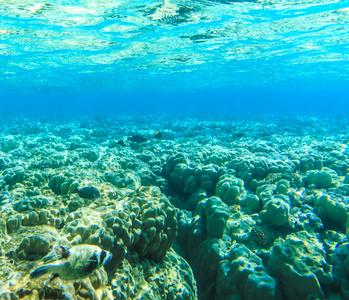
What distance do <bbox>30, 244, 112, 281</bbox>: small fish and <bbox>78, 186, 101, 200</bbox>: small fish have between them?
3.03m

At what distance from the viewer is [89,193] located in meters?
5.23

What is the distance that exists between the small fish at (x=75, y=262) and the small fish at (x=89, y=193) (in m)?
3.03

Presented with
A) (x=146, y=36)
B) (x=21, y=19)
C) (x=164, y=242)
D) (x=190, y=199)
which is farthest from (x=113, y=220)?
(x=146, y=36)

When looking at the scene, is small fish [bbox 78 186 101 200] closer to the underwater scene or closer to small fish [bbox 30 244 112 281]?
the underwater scene

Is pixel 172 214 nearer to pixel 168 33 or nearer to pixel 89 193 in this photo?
pixel 89 193

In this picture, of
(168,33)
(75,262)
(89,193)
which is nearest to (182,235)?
(89,193)

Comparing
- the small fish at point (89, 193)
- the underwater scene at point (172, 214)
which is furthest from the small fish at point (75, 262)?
the small fish at point (89, 193)

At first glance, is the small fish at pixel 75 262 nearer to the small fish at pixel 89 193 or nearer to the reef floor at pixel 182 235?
the reef floor at pixel 182 235

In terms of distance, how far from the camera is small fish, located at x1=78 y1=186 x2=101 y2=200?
204 inches

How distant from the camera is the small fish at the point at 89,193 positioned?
5.17m

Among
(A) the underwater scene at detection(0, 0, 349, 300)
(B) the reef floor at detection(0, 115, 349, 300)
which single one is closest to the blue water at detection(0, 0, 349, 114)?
(A) the underwater scene at detection(0, 0, 349, 300)

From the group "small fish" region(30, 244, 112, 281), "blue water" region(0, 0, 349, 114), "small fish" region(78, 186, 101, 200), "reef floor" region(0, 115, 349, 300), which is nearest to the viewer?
"small fish" region(30, 244, 112, 281)

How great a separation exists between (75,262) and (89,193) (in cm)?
330

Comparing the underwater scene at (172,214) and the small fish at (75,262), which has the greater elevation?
the small fish at (75,262)
